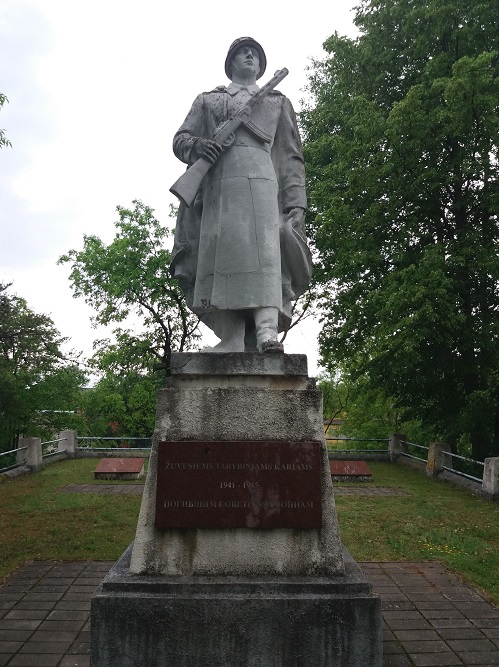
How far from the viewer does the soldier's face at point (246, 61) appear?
14.6ft

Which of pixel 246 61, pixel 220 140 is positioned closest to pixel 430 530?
pixel 220 140

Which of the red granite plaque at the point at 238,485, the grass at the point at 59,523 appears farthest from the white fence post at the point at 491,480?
the red granite plaque at the point at 238,485

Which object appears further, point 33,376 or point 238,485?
point 33,376

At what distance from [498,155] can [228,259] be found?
11244 mm

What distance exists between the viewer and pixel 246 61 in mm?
4438

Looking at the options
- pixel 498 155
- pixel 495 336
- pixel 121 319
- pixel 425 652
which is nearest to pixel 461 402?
pixel 495 336

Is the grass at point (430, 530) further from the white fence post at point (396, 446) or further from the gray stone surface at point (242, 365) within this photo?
the white fence post at point (396, 446)

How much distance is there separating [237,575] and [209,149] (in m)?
3.00

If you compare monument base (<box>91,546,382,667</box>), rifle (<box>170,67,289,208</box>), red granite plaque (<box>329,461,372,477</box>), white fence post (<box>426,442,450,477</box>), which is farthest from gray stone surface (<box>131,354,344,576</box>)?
white fence post (<box>426,442,450,477</box>)

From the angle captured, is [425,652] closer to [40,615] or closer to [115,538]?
[40,615]

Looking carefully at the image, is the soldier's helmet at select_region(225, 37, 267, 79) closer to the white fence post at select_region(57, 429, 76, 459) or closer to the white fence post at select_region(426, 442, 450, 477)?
the white fence post at select_region(426, 442, 450, 477)

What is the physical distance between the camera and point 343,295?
14.2 m

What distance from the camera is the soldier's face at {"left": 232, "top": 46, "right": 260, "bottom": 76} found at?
4438 mm

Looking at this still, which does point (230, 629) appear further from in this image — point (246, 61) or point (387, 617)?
point (246, 61)
